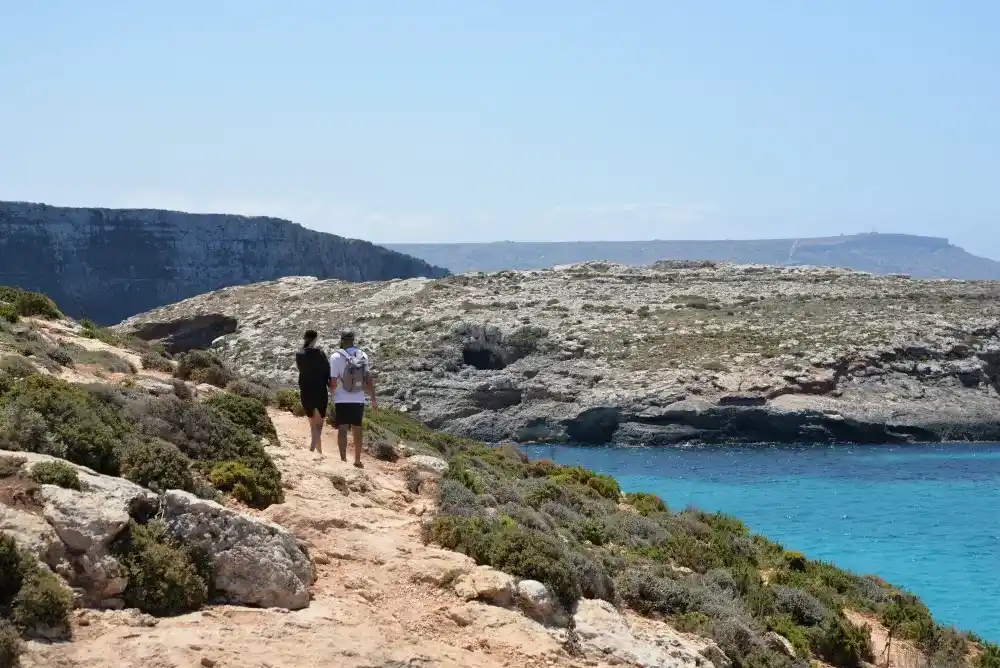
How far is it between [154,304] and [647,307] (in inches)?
2906

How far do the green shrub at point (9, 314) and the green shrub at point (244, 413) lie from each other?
586 cm

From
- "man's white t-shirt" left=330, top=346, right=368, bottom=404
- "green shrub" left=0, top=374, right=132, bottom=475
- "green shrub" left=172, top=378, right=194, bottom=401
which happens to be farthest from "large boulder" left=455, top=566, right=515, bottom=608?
"green shrub" left=172, top=378, right=194, bottom=401

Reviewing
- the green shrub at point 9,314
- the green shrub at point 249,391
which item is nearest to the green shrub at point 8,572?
the green shrub at point 249,391

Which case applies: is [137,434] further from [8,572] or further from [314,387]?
[314,387]

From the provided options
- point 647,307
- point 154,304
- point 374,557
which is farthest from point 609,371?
point 154,304

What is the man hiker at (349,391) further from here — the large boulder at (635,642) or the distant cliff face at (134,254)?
the distant cliff face at (134,254)

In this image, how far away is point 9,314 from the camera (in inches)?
707

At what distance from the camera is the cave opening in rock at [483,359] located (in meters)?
57.8

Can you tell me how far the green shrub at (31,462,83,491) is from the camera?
8147 millimetres

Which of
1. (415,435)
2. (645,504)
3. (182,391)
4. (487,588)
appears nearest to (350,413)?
(182,391)

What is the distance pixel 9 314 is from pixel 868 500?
2622 centimetres

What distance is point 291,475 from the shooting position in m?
12.1

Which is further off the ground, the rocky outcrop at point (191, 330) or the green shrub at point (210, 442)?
the green shrub at point (210, 442)

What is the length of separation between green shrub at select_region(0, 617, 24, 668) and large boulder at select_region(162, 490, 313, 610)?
77.7 inches
